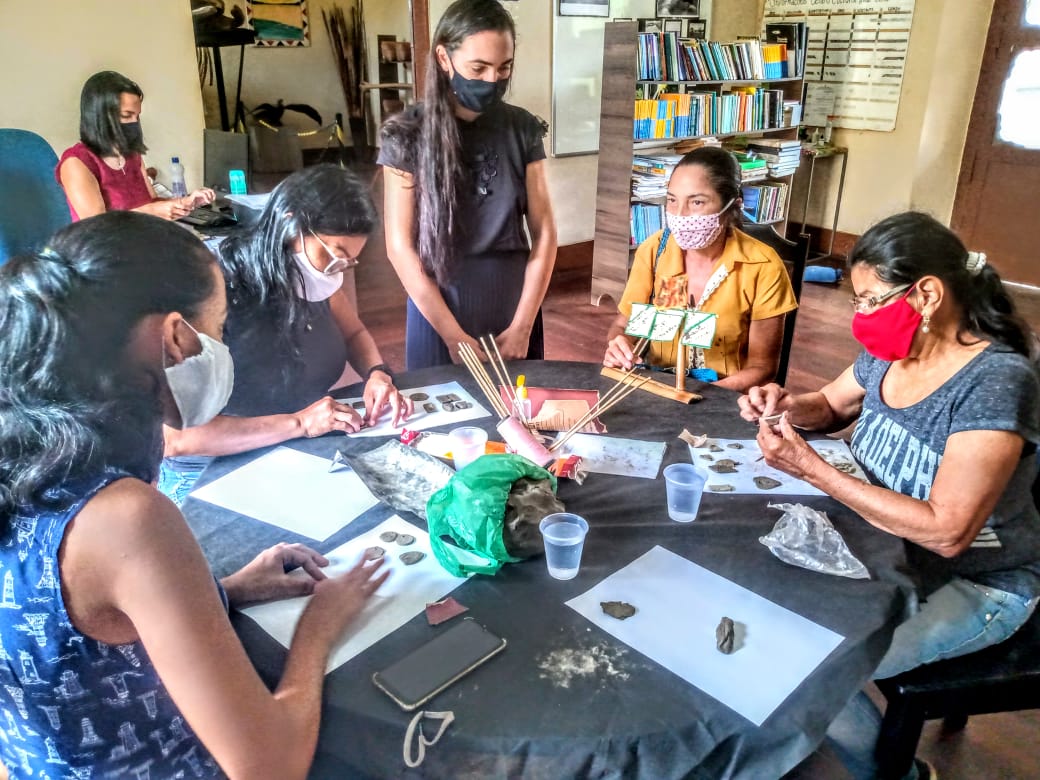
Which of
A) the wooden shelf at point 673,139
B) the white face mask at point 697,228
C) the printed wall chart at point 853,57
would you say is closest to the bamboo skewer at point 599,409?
the white face mask at point 697,228

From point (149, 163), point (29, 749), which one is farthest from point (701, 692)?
point (149, 163)

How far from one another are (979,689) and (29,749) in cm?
148

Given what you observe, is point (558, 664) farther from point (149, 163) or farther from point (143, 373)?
point (149, 163)

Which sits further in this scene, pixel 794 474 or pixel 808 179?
pixel 808 179

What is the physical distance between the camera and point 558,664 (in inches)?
39.7

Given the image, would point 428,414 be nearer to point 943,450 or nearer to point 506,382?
point 506,382

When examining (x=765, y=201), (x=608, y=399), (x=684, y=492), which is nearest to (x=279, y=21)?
(x=765, y=201)

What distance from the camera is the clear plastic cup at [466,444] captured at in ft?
5.02

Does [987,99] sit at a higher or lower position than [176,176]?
higher

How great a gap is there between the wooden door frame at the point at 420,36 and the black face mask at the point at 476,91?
7.83 feet

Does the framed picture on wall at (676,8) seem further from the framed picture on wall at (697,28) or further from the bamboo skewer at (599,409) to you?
the bamboo skewer at (599,409)

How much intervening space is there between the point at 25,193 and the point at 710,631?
10.5 ft

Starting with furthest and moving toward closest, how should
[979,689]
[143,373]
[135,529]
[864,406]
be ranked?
[864,406] < [979,689] < [143,373] < [135,529]

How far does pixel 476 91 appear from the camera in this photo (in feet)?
6.89
